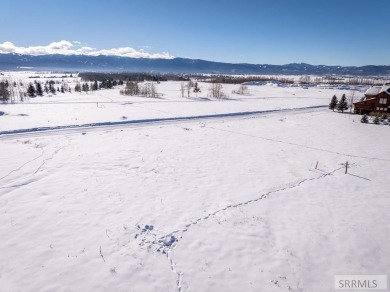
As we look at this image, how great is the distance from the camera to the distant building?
52931 millimetres

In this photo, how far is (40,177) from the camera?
61.3 ft

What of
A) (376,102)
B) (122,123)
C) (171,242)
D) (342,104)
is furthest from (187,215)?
(342,104)

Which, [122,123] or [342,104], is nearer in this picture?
[122,123]

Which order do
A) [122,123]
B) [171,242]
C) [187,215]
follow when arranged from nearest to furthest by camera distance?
[171,242] < [187,215] < [122,123]

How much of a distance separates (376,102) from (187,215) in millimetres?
56509

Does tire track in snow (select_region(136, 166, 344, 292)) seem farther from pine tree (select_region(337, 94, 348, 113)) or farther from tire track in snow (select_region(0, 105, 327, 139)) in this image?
pine tree (select_region(337, 94, 348, 113))

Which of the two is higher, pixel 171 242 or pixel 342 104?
pixel 342 104

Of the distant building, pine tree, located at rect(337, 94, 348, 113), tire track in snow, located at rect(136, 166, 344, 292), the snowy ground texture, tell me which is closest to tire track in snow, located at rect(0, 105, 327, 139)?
the snowy ground texture

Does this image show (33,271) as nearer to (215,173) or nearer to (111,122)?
(215,173)

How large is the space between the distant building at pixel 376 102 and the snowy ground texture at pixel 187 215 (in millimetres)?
30363

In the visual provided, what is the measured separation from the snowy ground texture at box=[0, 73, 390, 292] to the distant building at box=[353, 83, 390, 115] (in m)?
30.4

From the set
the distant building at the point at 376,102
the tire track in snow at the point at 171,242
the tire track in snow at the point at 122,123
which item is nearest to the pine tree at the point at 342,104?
the distant building at the point at 376,102

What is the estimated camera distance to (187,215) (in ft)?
48.0

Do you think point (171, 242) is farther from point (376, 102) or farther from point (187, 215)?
point (376, 102)
